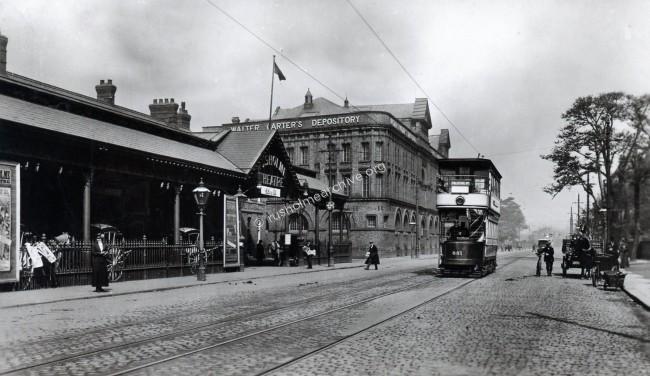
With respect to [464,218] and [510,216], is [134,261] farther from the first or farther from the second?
[510,216]

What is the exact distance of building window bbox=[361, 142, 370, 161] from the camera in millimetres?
58594

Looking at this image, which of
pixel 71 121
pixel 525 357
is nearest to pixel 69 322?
pixel 525 357

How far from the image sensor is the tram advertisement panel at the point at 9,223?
16.3 meters

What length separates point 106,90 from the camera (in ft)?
107

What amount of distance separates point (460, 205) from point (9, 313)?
16.6 meters

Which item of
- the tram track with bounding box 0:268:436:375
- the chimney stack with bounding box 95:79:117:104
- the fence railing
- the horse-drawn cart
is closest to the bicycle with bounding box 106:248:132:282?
the fence railing

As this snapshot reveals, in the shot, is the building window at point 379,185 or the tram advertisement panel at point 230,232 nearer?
the tram advertisement panel at point 230,232

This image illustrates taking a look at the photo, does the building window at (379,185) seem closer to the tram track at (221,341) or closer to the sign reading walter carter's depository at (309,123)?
the sign reading walter carter's depository at (309,123)

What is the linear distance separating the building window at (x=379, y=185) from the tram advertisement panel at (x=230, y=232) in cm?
3220

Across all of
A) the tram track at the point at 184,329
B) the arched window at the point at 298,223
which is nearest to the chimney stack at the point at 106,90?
the tram track at the point at 184,329

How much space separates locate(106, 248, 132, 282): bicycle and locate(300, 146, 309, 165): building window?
41147 mm

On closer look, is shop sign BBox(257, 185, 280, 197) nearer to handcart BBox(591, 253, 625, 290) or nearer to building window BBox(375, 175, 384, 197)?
handcart BBox(591, 253, 625, 290)

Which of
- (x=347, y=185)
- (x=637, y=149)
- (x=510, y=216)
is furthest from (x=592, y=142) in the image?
(x=510, y=216)

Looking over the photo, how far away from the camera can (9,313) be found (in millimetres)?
12469
